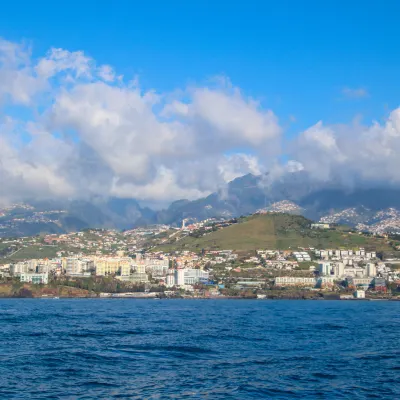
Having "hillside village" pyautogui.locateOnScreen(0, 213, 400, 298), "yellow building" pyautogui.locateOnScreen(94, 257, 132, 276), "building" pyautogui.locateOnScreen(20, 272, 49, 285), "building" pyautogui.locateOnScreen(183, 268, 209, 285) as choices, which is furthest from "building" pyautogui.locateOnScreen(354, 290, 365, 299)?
"building" pyautogui.locateOnScreen(20, 272, 49, 285)

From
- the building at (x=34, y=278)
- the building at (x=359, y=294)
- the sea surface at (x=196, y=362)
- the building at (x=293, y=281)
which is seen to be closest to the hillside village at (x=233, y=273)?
the building at (x=34, y=278)

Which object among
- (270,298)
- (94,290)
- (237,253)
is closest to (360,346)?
(270,298)

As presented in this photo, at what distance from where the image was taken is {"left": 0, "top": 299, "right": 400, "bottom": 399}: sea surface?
2609 centimetres

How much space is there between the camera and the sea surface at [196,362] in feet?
85.6

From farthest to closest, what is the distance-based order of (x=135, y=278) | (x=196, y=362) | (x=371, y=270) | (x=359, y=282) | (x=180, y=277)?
1. (x=135, y=278)
2. (x=371, y=270)
3. (x=359, y=282)
4. (x=180, y=277)
5. (x=196, y=362)

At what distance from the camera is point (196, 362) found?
33281 mm

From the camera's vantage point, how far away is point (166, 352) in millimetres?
36625

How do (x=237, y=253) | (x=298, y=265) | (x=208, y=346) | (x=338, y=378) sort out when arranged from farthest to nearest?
(x=237, y=253)
(x=298, y=265)
(x=208, y=346)
(x=338, y=378)

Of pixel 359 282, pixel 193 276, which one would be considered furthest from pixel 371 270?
pixel 193 276

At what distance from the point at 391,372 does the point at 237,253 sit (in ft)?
498

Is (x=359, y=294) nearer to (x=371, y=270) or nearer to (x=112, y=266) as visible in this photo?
→ (x=371, y=270)

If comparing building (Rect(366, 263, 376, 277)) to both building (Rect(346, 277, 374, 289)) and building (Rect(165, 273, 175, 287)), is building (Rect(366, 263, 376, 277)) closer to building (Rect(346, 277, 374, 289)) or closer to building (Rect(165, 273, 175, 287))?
building (Rect(346, 277, 374, 289))

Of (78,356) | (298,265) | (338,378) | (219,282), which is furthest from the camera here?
(298,265)

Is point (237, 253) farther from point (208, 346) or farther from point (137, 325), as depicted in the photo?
point (208, 346)
